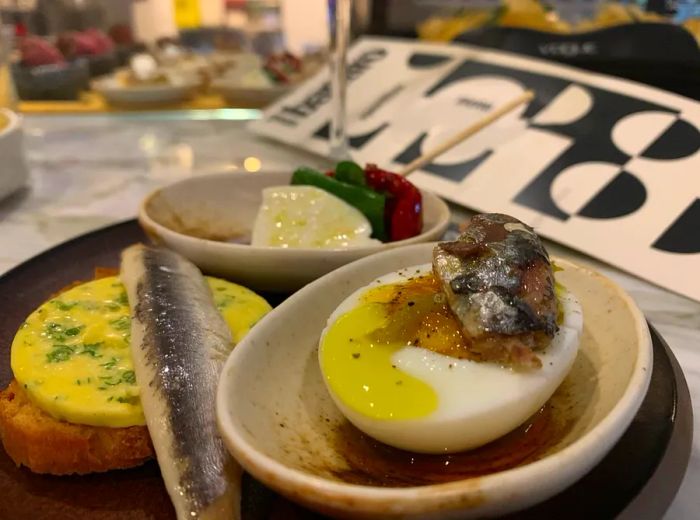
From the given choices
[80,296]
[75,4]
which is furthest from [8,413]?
[75,4]

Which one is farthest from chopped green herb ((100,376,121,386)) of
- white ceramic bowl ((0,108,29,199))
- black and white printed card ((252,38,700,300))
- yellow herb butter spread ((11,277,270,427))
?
white ceramic bowl ((0,108,29,199))

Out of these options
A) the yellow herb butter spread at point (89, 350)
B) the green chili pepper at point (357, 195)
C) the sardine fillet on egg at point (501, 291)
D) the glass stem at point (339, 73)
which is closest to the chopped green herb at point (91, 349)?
the yellow herb butter spread at point (89, 350)

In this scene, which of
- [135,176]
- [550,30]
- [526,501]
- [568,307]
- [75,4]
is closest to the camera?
[526,501]

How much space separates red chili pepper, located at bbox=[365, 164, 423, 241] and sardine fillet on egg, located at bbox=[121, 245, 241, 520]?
0.40 m

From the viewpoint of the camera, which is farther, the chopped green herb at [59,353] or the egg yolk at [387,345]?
the chopped green herb at [59,353]

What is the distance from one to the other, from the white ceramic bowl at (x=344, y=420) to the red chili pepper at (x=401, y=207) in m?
0.21

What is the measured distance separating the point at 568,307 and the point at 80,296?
74 cm

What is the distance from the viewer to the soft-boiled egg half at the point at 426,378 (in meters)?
0.75

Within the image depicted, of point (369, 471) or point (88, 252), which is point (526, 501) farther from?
point (88, 252)

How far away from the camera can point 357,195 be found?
53.0 inches

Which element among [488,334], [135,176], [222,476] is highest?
[488,334]

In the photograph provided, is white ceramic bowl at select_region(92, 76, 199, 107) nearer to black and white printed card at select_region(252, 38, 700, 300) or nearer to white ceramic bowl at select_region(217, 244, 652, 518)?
black and white printed card at select_region(252, 38, 700, 300)

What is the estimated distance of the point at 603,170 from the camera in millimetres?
1612

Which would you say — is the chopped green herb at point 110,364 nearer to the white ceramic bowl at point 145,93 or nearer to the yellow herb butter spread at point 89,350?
the yellow herb butter spread at point 89,350
